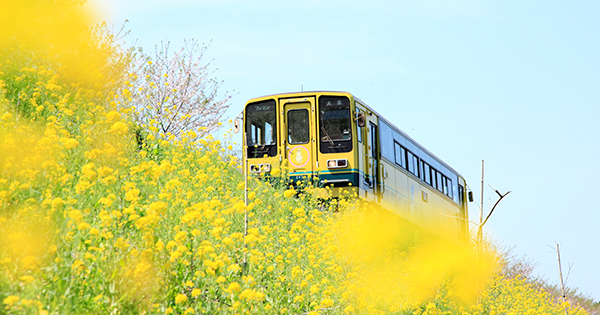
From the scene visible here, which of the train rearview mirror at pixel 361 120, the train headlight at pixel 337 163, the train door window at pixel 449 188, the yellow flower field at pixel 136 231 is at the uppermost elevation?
the train rearview mirror at pixel 361 120

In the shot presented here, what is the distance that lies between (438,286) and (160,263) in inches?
273

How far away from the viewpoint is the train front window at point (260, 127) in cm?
1233

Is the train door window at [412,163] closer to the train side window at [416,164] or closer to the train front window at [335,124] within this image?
the train side window at [416,164]

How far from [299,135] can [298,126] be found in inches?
7.7

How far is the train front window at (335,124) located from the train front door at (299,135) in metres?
0.20

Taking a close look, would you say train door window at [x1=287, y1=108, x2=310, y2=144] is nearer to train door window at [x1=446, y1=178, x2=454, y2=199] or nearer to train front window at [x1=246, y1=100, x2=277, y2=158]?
train front window at [x1=246, y1=100, x2=277, y2=158]

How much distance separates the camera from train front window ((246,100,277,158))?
40.4 ft

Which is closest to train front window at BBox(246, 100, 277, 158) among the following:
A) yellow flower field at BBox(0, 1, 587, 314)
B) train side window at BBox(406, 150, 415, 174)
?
yellow flower field at BBox(0, 1, 587, 314)

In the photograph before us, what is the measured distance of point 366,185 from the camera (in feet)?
40.3

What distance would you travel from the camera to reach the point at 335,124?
40.1 feet

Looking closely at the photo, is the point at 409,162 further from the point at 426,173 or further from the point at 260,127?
the point at 260,127

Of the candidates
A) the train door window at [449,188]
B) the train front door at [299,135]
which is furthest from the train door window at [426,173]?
the train front door at [299,135]

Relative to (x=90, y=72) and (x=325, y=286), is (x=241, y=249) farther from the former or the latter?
(x=90, y=72)

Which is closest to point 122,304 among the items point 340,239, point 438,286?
point 340,239
